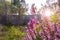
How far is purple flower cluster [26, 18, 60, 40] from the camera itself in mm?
2256

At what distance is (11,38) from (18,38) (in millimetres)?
127

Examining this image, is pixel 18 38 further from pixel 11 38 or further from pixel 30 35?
pixel 30 35

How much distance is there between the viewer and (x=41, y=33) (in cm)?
237

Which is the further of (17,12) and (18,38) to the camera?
(17,12)

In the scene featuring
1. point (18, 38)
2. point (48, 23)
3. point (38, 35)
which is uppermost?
point (48, 23)

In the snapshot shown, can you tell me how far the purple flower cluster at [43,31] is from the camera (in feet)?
7.40

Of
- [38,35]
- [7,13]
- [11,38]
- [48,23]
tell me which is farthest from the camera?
[7,13]

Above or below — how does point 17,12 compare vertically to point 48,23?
below

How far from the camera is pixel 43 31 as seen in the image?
2.34 m

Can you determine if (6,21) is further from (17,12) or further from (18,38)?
(18,38)

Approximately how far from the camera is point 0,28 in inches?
306

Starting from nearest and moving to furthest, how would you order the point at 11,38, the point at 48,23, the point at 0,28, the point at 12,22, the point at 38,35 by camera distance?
the point at 48,23 → the point at 38,35 → the point at 11,38 → the point at 0,28 → the point at 12,22

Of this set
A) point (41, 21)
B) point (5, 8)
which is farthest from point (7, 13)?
point (41, 21)

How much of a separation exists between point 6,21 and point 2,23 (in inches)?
6.7
